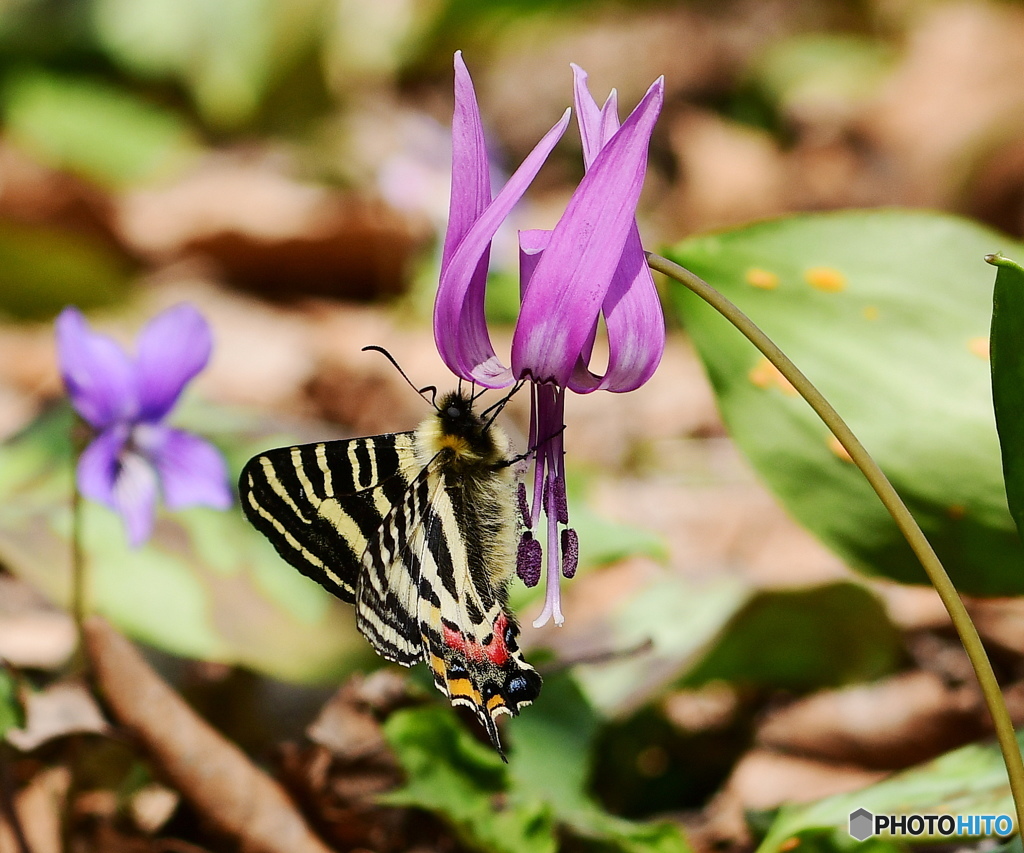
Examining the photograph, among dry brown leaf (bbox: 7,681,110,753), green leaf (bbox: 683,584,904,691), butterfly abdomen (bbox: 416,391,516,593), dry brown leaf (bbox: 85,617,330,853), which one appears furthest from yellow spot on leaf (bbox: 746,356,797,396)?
dry brown leaf (bbox: 7,681,110,753)

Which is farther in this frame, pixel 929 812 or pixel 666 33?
pixel 666 33

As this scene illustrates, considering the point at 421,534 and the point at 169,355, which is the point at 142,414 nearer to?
the point at 169,355

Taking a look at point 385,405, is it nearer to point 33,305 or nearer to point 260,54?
point 33,305

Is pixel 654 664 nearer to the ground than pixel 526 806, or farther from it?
farther from it

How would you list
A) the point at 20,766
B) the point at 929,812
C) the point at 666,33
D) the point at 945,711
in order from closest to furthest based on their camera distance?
1. the point at 929,812
2. the point at 20,766
3. the point at 945,711
4. the point at 666,33

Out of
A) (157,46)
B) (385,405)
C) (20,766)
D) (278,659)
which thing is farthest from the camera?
(157,46)

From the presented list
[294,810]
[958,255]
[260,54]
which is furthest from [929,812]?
[260,54]
